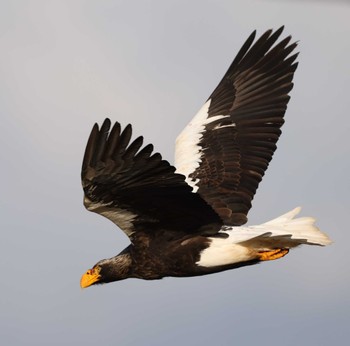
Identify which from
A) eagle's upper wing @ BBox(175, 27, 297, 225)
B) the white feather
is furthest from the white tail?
eagle's upper wing @ BBox(175, 27, 297, 225)

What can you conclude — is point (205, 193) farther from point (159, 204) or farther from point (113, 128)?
point (113, 128)

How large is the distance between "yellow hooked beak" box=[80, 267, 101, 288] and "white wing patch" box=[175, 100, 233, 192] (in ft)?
3.60

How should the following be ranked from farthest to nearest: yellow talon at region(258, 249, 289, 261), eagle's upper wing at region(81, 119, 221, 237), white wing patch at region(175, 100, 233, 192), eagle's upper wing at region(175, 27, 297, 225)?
1. white wing patch at region(175, 100, 233, 192)
2. eagle's upper wing at region(175, 27, 297, 225)
3. yellow talon at region(258, 249, 289, 261)
4. eagle's upper wing at region(81, 119, 221, 237)

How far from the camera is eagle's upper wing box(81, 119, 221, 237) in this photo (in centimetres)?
899

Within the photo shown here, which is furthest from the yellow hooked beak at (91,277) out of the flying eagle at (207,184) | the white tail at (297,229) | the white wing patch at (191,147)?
the white tail at (297,229)

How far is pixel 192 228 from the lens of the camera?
10.0 metres

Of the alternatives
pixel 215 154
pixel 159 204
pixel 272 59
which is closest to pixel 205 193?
pixel 215 154

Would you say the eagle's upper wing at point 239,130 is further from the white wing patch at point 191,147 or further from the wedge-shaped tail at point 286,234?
the wedge-shaped tail at point 286,234

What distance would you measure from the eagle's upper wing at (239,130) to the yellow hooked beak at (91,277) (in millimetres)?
1121

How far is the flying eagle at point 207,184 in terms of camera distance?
30.1 feet

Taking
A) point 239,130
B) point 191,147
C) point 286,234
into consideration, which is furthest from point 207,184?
point 286,234

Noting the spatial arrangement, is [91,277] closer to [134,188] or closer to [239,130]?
[134,188]

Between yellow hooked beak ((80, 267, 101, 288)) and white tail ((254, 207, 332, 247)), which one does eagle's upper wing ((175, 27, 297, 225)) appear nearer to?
white tail ((254, 207, 332, 247))

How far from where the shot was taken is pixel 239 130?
11688 mm
